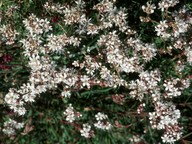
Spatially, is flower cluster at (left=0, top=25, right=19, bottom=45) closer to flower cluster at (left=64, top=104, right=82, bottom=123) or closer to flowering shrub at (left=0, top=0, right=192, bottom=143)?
flowering shrub at (left=0, top=0, right=192, bottom=143)

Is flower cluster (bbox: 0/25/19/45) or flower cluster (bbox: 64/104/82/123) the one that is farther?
flower cluster (bbox: 64/104/82/123)

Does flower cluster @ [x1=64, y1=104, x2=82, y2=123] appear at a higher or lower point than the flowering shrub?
lower

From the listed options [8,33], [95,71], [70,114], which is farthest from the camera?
[95,71]

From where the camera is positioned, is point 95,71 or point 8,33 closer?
point 8,33

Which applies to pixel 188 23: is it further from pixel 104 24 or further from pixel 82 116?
pixel 82 116

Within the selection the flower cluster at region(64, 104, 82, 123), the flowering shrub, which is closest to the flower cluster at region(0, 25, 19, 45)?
the flowering shrub

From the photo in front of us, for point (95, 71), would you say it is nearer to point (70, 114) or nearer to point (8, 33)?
point (70, 114)

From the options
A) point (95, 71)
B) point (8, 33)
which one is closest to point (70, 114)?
point (95, 71)

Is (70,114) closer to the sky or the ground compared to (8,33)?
closer to the ground

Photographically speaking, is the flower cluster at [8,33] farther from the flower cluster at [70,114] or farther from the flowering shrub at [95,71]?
the flower cluster at [70,114]

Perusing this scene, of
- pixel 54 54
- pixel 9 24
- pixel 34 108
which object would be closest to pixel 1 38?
pixel 9 24
